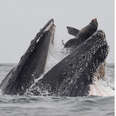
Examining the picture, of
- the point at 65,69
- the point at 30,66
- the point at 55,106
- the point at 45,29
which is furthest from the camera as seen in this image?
the point at 45,29

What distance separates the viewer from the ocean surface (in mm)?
11492

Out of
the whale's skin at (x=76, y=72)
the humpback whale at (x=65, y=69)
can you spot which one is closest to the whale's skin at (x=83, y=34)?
the humpback whale at (x=65, y=69)

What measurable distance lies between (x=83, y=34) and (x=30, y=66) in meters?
1.43

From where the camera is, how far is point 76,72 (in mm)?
12391

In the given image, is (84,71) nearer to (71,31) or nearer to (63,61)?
(63,61)

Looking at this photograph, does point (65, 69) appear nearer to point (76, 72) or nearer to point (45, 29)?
point (76, 72)

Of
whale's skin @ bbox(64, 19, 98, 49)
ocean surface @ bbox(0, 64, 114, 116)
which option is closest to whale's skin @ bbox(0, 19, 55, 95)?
ocean surface @ bbox(0, 64, 114, 116)

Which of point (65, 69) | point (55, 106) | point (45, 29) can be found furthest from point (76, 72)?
point (45, 29)

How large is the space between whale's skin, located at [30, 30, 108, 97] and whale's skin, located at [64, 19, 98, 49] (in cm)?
25

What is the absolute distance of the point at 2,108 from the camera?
1240 cm

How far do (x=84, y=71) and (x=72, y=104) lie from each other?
0.79m

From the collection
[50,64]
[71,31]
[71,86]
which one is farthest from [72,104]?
[71,31]

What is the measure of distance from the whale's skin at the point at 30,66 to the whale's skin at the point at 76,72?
0.26 meters

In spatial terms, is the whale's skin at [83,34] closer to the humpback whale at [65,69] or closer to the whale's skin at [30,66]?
the humpback whale at [65,69]
